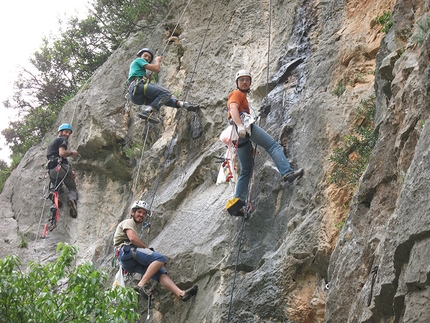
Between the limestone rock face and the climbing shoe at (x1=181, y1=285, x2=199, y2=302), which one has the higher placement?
the limestone rock face

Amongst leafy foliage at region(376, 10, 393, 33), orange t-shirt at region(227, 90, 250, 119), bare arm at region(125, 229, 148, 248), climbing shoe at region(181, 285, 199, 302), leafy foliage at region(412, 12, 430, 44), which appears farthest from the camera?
bare arm at region(125, 229, 148, 248)

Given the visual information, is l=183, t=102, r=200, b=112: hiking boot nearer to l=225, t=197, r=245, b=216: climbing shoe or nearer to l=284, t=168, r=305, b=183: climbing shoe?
l=225, t=197, r=245, b=216: climbing shoe

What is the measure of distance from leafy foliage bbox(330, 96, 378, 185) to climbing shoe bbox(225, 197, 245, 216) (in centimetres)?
138

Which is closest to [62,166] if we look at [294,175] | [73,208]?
[73,208]

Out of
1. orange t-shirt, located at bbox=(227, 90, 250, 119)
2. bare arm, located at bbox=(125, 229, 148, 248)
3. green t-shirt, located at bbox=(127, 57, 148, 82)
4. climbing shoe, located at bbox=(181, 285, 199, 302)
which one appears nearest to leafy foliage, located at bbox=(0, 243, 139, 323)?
climbing shoe, located at bbox=(181, 285, 199, 302)

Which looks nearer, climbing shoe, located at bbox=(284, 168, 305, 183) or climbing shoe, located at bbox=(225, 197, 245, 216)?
climbing shoe, located at bbox=(284, 168, 305, 183)

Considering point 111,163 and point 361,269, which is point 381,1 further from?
point 111,163

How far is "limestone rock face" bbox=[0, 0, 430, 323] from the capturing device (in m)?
6.04

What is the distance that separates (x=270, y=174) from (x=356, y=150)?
138 centimetres

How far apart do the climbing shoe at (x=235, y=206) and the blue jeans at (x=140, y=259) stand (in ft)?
4.34

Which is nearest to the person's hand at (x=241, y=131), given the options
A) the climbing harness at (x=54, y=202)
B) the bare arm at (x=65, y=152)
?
the bare arm at (x=65, y=152)

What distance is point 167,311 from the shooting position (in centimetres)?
923

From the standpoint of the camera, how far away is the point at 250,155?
8883mm

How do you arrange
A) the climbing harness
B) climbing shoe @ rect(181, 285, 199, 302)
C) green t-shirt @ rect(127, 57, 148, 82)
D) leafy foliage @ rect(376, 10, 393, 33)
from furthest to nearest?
the climbing harness, green t-shirt @ rect(127, 57, 148, 82), climbing shoe @ rect(181, 285, 199, 302), leafy foliage @ rect(376, 10, 393, 33)
